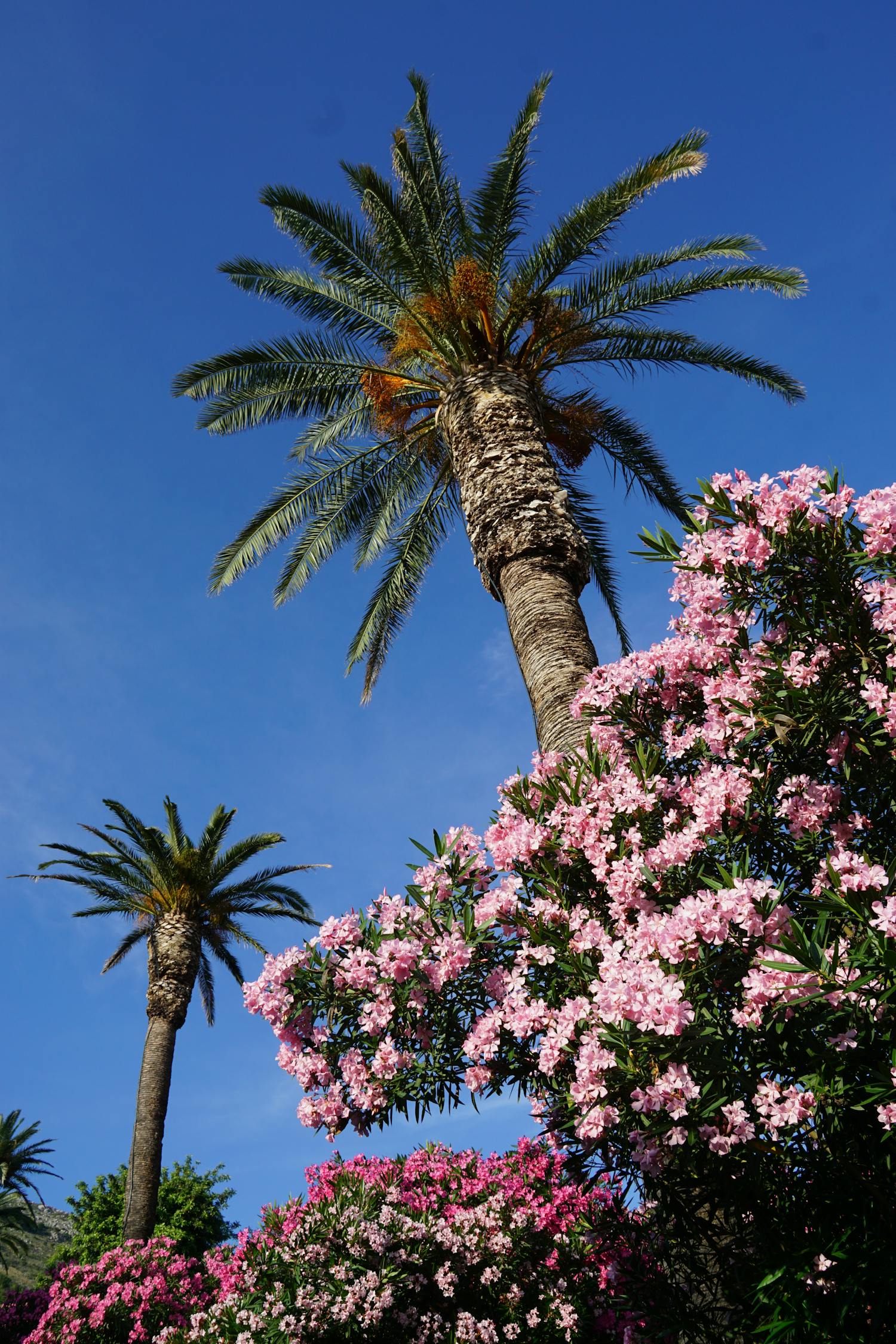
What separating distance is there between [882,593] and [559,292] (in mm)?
8686

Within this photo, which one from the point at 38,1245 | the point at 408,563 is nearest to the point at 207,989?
the point at 408,563

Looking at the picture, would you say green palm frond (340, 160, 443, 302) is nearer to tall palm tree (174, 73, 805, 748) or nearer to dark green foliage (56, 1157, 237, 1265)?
tall palm tree (174, 73, 805, 748)

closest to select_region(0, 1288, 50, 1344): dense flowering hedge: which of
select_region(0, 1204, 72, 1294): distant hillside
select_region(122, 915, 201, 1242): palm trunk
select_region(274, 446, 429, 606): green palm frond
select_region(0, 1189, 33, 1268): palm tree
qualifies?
select_region(122, 915, 201, 1242): palm trunk

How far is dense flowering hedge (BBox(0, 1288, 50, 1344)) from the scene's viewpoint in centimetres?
1167

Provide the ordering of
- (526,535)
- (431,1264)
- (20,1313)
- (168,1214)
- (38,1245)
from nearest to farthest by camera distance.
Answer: (431,1264)
(526,535)
(20,1313)
(168,1214)
(38,1245)

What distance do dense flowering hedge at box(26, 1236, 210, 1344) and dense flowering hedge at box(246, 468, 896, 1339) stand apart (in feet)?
27.9

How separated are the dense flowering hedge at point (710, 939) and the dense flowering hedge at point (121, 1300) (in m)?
8.51

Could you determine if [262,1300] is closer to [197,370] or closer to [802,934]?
[802,934]

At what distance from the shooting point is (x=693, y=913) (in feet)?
Result: 10.2

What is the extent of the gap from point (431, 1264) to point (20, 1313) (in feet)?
32.0

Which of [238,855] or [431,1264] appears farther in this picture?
[238,855]

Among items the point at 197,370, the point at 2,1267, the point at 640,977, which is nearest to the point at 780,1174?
the point at 640,977

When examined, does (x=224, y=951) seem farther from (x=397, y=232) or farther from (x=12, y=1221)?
(x=12, y=1221)

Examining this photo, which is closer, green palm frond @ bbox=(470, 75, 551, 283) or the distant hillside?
green palm frond @ bbox=(470, 75, 551, 283)
